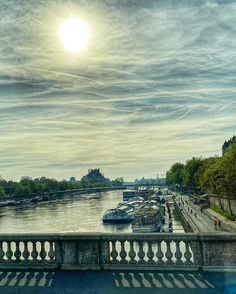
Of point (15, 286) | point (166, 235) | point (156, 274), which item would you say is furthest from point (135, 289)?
point (15, 286)

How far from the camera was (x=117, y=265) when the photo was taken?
1181cm

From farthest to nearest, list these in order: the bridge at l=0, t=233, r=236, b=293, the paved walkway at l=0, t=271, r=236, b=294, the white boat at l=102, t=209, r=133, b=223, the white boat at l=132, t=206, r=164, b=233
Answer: the white boat at l=102, t=209, r=133, b=223, the white boat at l=132, t=206, r=164, b=233, the bridge at l=0, t=233, r=236, b=293, the paved walkway at l=0, t=271, r=236, b=294

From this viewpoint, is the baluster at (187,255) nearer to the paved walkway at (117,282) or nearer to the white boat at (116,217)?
the paved walkway at (117,282)

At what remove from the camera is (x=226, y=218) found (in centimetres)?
6831

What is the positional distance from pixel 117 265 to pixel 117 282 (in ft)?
3.41

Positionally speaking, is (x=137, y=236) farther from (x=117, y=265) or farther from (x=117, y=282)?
(x=117, y=282)

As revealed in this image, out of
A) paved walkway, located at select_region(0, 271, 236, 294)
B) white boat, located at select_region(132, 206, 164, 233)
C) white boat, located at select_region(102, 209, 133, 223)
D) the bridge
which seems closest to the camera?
paved walkway, located at select_region(0, 271, 236, 294)

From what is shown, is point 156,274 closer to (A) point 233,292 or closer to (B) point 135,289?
(B) point 135,289

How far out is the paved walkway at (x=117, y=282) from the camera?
33.3 feet

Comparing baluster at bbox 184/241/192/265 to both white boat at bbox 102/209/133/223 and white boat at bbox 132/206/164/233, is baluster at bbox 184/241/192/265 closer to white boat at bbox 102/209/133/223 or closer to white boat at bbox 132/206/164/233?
white boat at bbox 132/206/164/233

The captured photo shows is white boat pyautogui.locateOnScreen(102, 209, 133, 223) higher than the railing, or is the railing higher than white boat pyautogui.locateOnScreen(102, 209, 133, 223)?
white boat pyautogui.locateOnScreen(102, 209, 133, 223)

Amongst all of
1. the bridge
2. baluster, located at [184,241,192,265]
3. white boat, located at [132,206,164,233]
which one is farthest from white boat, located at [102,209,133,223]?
baluster, located at [184,241,192,265]

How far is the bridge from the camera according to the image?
10.7 meters

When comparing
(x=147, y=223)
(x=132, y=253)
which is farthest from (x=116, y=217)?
(x=132, y=253)
